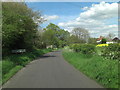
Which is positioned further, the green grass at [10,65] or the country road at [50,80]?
the green grass at [10,65]

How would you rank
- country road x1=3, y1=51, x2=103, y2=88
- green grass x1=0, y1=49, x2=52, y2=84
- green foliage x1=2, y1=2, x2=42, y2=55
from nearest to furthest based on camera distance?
country road x1=3, y1=51, x2=103, y2=88 < green grass x1=0, y1=49, x2=52, y2=84 < green foliage x1=2, y1=2, x2=42, y2=55

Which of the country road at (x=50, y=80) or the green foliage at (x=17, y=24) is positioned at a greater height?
the green foliage at (x=17, y=24)

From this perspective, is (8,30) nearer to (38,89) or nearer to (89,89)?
(38,89)

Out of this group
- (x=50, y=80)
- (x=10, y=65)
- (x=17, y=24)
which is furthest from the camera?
(x=17, y=24)

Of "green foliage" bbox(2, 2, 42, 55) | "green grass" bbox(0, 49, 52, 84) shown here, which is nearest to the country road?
"green grass" bbox(0, 49, 52, 84)

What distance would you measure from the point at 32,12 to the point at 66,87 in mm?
25656

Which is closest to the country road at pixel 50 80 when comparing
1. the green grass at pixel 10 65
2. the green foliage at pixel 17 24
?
the green grass at pixel 10 65

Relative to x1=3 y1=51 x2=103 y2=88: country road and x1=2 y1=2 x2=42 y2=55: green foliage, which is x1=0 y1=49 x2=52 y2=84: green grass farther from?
x1=2 y1=2 x2=42 y2=55: green foliage

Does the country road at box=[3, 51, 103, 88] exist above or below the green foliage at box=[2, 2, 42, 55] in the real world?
below

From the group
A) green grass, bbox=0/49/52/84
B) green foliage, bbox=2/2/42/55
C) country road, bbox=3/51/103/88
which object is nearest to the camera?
country road, bbox=3/51/103/88

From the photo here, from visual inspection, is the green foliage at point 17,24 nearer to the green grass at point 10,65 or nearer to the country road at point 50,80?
the green grass at point 10,65

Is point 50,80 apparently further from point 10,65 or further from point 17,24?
point 17,24

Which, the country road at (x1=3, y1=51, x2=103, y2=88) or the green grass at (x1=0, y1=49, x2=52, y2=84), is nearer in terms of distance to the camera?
the country road at (x1=3, y1=51, x2=103, y2=88)

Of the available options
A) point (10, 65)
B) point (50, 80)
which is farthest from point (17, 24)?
point (50, 80)
